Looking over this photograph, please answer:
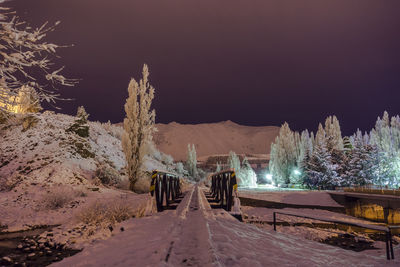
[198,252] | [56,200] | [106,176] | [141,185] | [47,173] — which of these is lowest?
[141,185]

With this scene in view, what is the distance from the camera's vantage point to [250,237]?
614cm

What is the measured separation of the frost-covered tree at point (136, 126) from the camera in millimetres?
21719

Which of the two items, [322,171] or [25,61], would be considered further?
[322,171]

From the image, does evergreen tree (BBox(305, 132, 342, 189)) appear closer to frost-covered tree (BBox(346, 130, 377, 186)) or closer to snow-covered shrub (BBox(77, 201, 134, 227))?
frost-covered tree (BBox(346, 130, 377, 186))

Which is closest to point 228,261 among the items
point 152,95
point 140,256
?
point 140,256

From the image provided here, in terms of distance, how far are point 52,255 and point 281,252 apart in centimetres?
546

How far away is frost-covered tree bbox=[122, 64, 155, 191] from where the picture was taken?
2172 centimetres

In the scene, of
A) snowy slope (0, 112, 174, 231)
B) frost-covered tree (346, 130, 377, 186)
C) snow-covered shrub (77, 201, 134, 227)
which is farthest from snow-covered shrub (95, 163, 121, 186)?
frost-covered tree (346, 130, 377, 186)

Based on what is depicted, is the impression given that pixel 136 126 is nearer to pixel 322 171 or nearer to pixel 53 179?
pixel 53 179

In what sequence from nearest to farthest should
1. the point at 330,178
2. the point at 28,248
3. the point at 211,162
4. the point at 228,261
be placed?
the point at 228,261 → the point at 28,248 → the point at 330,178 → the point at 211,162

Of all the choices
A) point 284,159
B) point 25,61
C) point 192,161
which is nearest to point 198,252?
point 25,61

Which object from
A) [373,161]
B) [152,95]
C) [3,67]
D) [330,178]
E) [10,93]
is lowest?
[330,178]

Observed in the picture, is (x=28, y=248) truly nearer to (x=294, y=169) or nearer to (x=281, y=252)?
(x=281, y=252)

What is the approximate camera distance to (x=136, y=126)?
22.2 m
